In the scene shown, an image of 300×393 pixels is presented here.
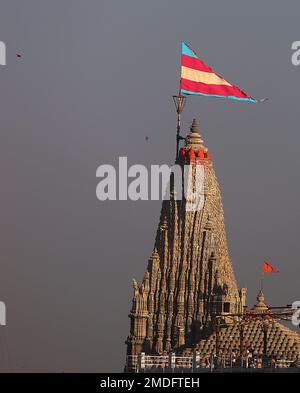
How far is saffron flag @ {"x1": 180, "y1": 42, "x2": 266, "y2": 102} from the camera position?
6127 inches

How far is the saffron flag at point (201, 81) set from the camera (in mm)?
155625

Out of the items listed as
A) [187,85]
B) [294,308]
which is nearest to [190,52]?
[187,85]

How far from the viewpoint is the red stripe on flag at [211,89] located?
155 m

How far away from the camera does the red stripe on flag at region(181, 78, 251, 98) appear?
155m

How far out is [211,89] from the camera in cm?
15700

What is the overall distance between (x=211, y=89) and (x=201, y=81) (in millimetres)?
1963
